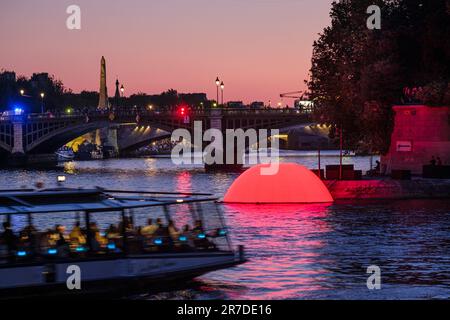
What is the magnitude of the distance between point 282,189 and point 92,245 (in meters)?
39.4

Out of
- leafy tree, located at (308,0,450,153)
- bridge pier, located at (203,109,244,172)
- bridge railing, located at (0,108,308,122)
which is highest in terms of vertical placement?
leafy tree, located at (308,0,450,153)

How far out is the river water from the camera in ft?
118

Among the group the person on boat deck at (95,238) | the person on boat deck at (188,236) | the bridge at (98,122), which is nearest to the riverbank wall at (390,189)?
the person on boat deck at (188,236)

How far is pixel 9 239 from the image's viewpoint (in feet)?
101

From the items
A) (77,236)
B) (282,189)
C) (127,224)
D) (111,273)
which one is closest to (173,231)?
(127,224)

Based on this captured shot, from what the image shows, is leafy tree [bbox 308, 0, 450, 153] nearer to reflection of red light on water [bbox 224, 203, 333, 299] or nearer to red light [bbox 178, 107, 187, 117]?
reflection of red light on water [bbox 224, 203, 333, 299]

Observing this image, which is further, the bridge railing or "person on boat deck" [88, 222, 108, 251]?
the bridge railing

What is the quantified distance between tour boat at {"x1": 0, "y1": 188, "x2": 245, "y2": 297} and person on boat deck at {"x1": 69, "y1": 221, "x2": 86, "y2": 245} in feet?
0.09

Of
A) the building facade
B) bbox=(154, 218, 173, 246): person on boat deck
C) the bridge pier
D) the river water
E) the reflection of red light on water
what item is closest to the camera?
bbox=(154, 218, 173, 246): person on boat deck

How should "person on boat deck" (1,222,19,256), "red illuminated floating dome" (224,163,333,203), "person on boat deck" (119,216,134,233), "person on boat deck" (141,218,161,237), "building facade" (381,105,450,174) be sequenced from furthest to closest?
"building facade" (381,105,450,174) < "red illuminated floating dome" (224,163,333,203) < "person on boat deck" (141,218,161,237) < "person on boat deck" (119,216,134,233) < "person on boat deck" (1,222,19,256)

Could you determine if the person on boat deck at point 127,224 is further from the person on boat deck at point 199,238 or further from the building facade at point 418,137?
the building facade at point 418,137

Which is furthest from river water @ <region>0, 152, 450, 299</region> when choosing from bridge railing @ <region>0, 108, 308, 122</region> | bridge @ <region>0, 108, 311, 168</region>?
bridge railing @ <region>0, 108, 308, 122</region>

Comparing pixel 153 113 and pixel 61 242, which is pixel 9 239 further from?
pixel 153 113
